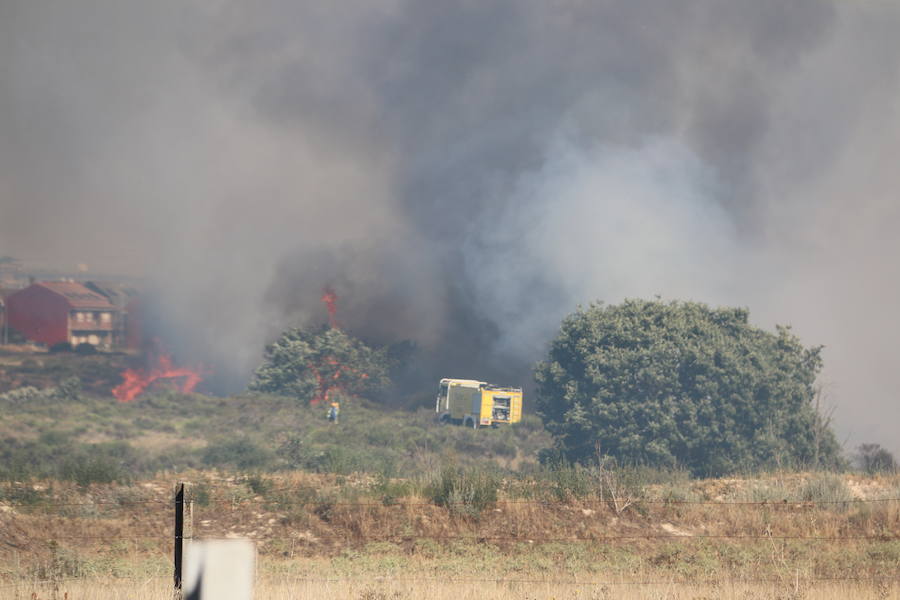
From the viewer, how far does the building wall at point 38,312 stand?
317 feet

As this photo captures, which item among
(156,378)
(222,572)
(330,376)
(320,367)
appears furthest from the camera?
(156,378)

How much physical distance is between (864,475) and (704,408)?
16467 mm

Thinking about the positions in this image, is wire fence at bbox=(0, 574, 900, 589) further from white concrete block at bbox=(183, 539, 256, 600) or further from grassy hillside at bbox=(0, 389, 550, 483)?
grassy hillside at bbox=(0, 389, 550, 483)

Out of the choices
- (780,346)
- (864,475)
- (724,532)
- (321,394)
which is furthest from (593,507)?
(321,394)

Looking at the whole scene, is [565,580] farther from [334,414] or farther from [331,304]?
[331,304]

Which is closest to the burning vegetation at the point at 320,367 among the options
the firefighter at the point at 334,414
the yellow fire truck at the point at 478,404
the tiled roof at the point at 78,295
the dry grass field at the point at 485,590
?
the firefighter at the point at 334,414

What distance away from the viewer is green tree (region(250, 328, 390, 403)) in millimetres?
86688

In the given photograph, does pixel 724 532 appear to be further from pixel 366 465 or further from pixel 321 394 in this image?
pixel 321 394

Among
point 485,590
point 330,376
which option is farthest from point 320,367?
point 485,590

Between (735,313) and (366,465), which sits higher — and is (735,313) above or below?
above

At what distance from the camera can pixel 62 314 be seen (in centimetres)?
9831

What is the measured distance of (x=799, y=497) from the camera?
32.6 m

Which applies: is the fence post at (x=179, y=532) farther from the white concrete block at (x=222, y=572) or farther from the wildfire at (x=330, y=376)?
the wildfire at (x=330, y=376)

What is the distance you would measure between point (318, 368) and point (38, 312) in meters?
30.0
